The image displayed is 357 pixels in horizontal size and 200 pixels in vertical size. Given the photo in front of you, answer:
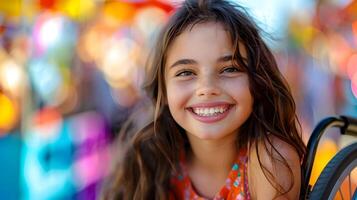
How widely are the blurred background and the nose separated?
3.27ft

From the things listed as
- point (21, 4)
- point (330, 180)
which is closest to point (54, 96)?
point (21, 4)

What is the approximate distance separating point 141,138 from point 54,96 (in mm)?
1037

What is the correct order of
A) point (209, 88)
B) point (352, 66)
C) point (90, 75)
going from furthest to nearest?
point (352, 66), point (90, 75), point (209, 88)

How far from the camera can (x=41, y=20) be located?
7.38 feet

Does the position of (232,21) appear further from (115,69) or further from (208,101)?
(115,69)

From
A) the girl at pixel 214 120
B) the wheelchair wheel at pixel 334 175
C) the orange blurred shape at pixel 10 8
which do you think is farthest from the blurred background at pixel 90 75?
the wheelchair wheel at pixel 334 175

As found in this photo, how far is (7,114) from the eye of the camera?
7.39 feet

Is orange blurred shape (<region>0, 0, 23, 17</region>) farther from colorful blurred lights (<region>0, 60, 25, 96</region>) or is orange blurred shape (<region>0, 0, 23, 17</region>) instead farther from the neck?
the neck

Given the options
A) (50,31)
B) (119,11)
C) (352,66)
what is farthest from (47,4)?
(352,66)

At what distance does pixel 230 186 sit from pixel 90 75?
50.9 inches

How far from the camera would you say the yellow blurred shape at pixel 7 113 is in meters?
2.24

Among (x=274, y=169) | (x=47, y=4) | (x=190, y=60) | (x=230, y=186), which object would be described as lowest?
(x=230, y=186)

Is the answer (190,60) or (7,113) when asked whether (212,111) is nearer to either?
(190,60)

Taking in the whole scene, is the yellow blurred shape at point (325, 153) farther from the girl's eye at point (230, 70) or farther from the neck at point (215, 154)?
the girl's eye at point (230, 70)
